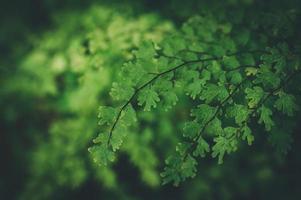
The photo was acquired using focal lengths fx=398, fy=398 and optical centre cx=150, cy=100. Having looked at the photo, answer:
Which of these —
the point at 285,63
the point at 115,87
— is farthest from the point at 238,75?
the point at 115,87

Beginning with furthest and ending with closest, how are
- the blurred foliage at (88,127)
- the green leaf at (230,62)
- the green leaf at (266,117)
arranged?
1. the blurred foliage at (88,127)
2. the green leaf at (230,62)
3. the green leaf at (266,117)

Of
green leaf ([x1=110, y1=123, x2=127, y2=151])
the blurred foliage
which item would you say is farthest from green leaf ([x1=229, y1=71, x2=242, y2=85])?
the blurred foliage

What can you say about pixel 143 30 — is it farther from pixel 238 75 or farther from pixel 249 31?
pixel 238 75

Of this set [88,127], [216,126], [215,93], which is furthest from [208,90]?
[88,127]

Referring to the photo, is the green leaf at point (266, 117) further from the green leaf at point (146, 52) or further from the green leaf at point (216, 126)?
the green leaf at point (146, 52)

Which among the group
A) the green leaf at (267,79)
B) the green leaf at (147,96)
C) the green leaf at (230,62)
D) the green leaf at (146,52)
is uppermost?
the green leaf at (146,52)

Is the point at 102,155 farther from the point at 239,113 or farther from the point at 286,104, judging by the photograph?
the point at 286,104

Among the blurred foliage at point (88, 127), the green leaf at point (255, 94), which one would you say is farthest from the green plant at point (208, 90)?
the blurred foliage at point (88, 127)

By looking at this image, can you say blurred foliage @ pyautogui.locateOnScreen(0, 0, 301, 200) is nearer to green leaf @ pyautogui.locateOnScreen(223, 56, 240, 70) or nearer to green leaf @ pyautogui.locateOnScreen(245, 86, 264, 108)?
green leaf @ pyautogui.locateOnScreen(223, 56, 240, 70)

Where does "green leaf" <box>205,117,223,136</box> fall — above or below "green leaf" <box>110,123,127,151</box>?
below
